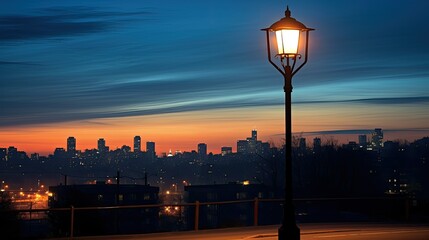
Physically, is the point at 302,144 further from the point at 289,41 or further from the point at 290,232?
the point at 289,41

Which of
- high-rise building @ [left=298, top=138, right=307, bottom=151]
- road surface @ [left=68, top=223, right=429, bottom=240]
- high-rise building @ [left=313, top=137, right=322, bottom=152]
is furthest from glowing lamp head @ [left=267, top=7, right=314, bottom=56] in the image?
high-rise building @ [left=298, top=138, right=307, bottom=151]

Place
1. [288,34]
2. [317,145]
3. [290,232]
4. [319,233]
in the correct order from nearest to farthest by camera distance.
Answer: [288,34]
[290,232]
[319,233]
[317,145]

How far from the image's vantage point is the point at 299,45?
16.2 m

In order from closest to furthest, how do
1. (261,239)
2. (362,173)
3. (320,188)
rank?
(261,239) → (320,188) → (362,173)

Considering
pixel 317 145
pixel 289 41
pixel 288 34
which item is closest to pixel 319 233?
pixel 289 41

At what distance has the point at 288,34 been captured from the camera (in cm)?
1595

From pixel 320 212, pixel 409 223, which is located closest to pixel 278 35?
pixel 409 223

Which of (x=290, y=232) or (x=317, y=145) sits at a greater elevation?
(x=317, y=145)

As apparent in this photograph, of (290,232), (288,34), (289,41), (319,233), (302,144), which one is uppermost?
(302,144)

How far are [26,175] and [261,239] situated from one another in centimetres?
14942

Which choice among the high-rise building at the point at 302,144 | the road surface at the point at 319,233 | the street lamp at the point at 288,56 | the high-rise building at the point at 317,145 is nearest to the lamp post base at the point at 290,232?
the street lamp at the point at 288,56

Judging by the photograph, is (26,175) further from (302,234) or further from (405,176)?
(302,234)

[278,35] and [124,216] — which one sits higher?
[278,35]

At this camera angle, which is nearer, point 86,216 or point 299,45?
point 299,45
